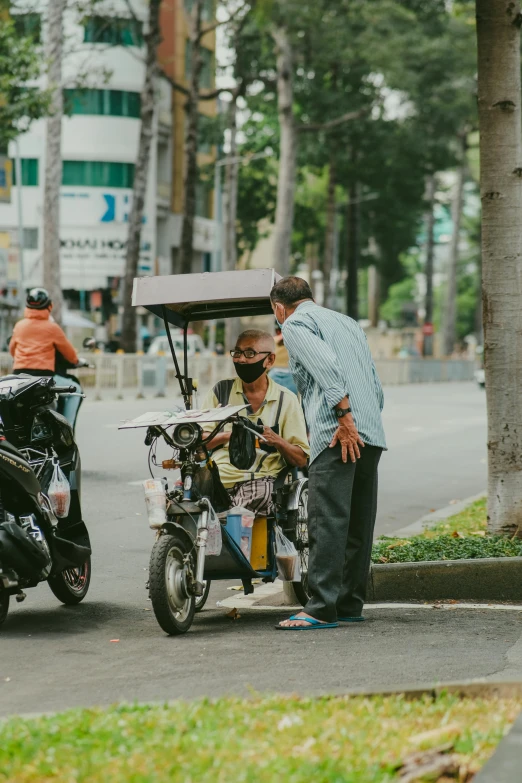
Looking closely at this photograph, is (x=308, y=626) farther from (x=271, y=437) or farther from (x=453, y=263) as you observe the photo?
(x=453, y=263)

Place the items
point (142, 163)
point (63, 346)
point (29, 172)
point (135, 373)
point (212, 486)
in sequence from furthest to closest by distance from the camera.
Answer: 1. point (29, 172)
2. point (142, 163)
3. point (135, 373)
4. point (63, 346)
5. point (212, 486)

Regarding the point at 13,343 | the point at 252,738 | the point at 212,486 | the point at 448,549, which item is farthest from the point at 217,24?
the point at 252,738

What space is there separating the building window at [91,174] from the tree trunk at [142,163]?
1415cm

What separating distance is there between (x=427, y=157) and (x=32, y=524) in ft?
152

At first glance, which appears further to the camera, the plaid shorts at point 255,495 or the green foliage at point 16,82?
the green foliage at point 16,82

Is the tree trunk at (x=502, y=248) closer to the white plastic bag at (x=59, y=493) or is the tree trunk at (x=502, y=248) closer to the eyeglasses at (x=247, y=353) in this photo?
the eyeglasses at (x=247, y=353)

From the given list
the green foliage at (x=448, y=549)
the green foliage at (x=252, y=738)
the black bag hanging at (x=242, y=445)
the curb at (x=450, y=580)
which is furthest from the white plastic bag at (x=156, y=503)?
the green foliage at (x=252, y=738)

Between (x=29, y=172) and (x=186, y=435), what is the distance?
52064 mm

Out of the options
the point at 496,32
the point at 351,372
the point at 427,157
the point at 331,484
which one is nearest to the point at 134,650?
the point at 331,484

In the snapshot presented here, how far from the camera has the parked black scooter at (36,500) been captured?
6.54 metres

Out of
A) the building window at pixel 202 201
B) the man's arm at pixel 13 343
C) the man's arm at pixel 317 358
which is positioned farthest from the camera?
the building window at pixel 202 201

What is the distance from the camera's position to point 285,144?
42.9 m

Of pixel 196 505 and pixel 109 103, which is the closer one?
pixel 196 505

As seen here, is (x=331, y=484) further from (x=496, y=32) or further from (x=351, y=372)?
(x=496, y=32)
